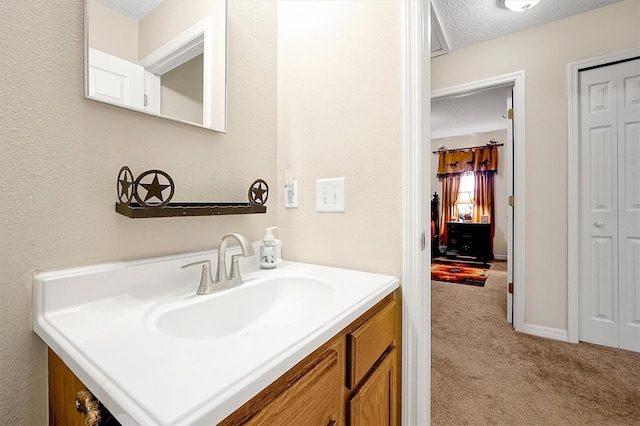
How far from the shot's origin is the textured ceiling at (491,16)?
1.98 meters

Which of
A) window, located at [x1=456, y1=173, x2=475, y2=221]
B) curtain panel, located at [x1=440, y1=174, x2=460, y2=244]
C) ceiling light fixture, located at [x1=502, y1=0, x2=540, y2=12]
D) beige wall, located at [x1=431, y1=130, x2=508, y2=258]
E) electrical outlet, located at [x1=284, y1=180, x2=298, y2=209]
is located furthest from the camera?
curtain panel, located at [x1=440, y1=174, x2=460, y2=244]

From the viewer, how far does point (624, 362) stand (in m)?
1.81

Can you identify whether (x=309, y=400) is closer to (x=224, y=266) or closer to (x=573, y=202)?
(x=224, y=266)

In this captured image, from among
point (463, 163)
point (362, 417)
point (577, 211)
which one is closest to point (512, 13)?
point (577, 211)

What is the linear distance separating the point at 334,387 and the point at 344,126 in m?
0.81

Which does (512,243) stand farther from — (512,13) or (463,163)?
(463,163)

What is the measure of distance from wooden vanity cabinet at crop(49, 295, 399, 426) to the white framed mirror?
648 mm

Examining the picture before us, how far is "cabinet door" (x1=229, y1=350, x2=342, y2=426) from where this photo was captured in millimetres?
434

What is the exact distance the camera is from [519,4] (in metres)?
1.94

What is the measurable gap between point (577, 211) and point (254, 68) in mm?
2329

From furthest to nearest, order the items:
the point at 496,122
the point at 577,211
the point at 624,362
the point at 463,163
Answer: the point at 463,163 → the point at 496,122 → the point at 577,211 → the point at 624,362

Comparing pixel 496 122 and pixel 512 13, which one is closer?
pixel 512 13

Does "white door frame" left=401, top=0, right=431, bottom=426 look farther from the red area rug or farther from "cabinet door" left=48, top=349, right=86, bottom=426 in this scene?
the red area rug

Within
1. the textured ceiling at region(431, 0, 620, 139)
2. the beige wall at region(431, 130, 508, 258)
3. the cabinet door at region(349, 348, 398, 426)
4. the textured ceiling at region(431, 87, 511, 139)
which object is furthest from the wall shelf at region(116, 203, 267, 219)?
the beige wall at region(431, 130, 508, 258)
